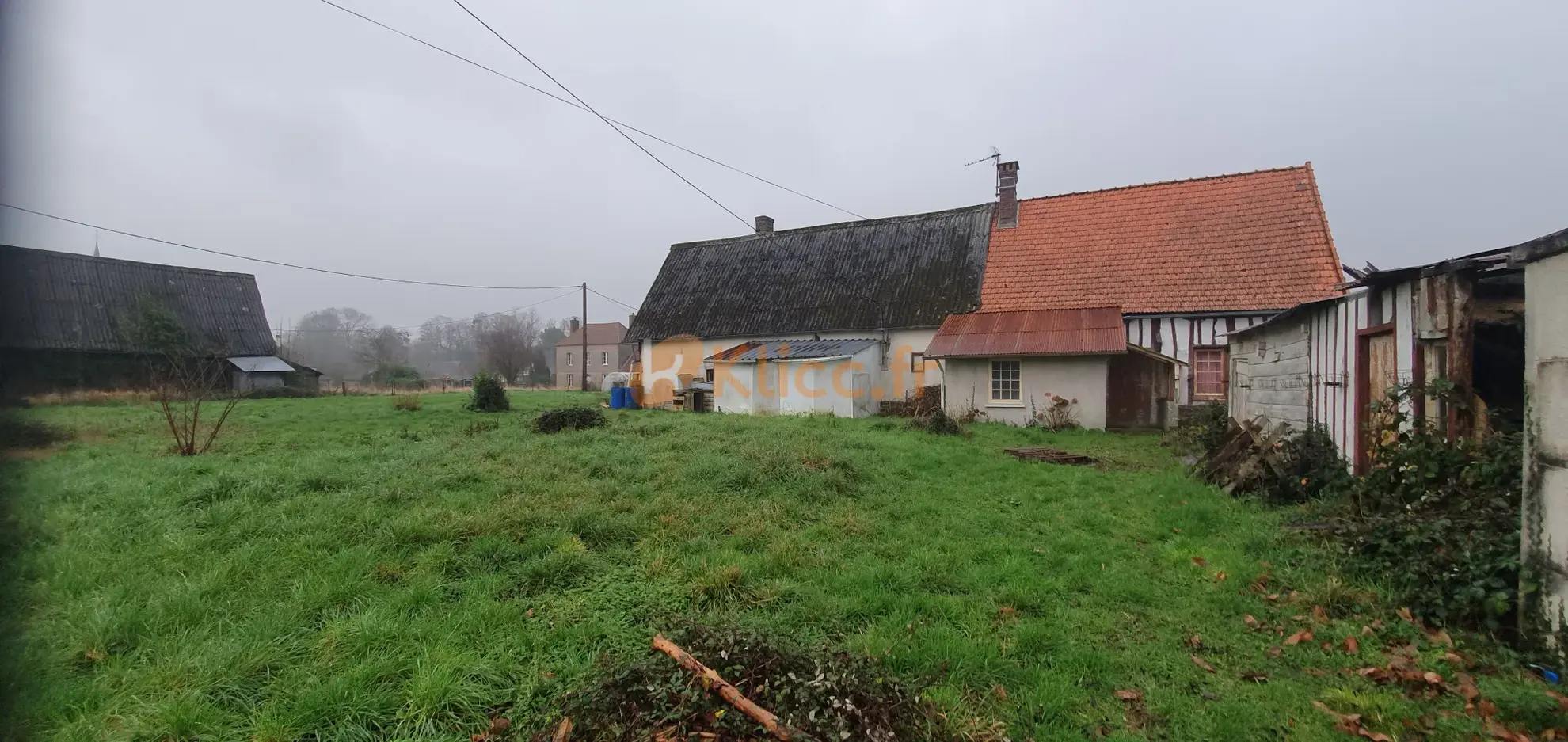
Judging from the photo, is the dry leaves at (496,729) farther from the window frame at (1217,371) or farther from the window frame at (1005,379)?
the window frame at (1217,371)

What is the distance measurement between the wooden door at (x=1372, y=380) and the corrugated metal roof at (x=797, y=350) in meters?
11.2

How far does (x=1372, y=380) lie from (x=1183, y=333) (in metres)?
→ 9.07

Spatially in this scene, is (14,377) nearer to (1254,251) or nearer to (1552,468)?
(1552,468)

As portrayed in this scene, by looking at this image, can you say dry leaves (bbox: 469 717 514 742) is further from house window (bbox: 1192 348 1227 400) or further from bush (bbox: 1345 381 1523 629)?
house window (bbox: 1192 348 1227 400)

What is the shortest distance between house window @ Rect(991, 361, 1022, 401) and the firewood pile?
19.7 feet

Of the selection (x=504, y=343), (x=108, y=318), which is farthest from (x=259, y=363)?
(x=504, y=343)

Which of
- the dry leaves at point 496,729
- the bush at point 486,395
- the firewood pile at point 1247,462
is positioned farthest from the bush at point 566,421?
the firewood pile at point 1247,462

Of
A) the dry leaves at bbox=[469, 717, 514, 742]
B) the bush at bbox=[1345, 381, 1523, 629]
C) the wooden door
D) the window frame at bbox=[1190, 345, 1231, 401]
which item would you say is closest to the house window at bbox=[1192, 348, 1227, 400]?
the window frame at bbox=[1190, 345, 1231, 401]

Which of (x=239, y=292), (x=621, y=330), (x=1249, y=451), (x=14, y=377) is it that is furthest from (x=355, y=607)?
(x=621, y=330)

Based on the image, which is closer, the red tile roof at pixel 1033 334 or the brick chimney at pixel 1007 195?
the red tile roof at pixel 1033 334

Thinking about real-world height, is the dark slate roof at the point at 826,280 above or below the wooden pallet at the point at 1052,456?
above

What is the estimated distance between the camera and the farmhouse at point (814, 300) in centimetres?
1839

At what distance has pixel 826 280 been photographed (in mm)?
21734

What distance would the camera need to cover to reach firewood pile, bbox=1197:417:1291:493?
6965mm
